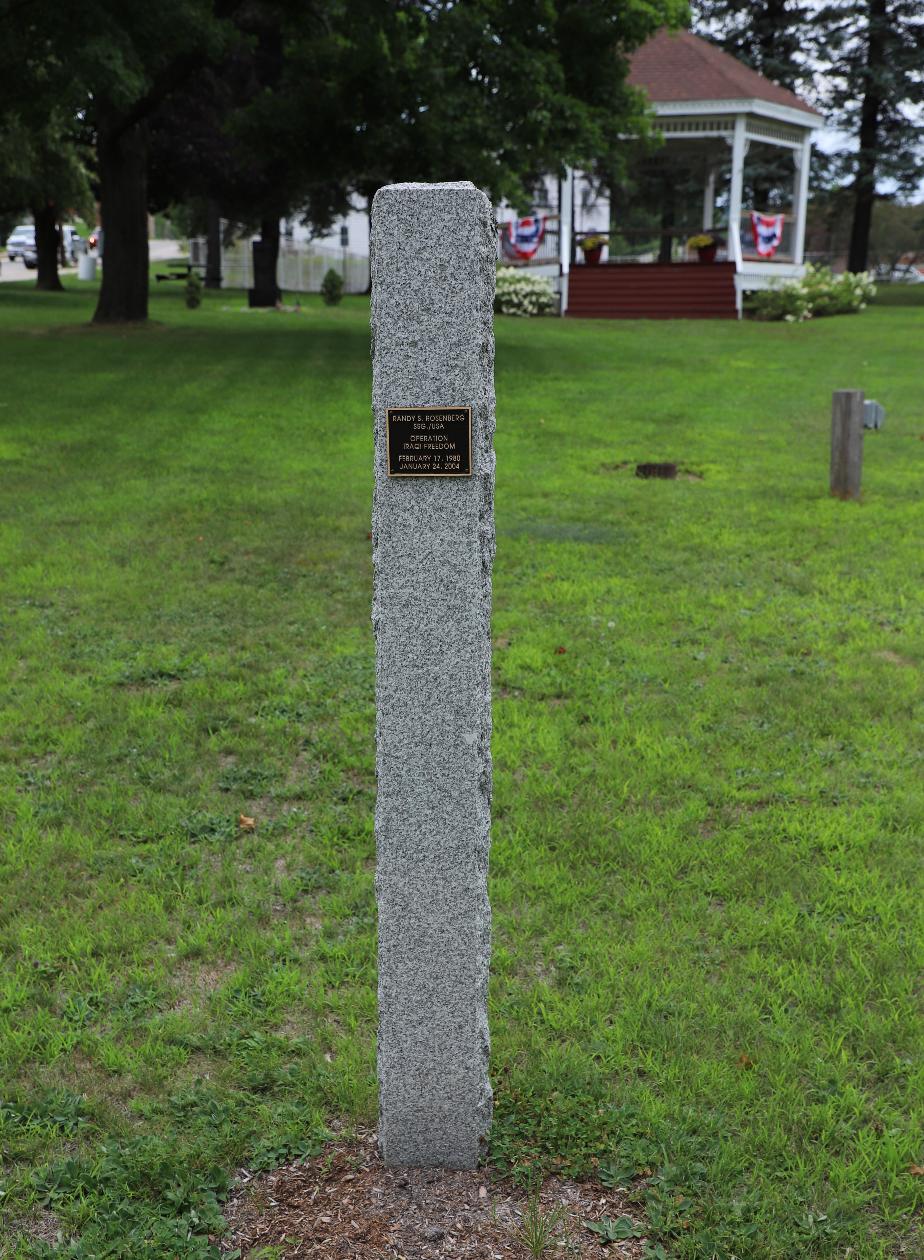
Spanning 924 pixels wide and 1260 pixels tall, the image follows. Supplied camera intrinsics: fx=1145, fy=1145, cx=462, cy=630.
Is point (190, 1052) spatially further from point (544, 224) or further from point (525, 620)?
point (544, 224)

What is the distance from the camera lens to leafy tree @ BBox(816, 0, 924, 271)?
117 ft

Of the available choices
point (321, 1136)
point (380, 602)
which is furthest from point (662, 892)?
point (380, 602)

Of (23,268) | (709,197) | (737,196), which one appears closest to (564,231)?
(737,196)

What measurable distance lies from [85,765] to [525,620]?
2.91 metres

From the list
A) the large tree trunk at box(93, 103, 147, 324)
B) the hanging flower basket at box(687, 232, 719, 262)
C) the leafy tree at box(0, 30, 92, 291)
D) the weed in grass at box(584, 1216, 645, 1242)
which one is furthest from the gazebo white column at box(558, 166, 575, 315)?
the weed in grass at box(584, 1216, 645, 1242)

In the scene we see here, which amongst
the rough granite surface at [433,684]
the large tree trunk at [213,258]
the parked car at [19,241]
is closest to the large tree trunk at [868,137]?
the large tree trunk at [213,258]

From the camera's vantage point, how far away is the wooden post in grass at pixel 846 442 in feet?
31.5

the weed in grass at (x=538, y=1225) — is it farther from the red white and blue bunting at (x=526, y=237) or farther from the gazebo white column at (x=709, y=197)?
the gazebo white column at (x=709, y=197)

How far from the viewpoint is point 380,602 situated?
9.01 feet

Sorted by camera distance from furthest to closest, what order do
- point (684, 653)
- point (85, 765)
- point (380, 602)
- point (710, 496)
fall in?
1. point (710, 496)
2. point (684, 653)
3. point (85, 765)
4. point (380, 602)

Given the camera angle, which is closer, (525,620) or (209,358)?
(525,620)

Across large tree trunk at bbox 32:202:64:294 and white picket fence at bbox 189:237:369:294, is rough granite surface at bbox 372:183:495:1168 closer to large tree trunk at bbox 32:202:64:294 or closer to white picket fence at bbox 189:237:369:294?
large tree trunk at bbox 32:202:64:294

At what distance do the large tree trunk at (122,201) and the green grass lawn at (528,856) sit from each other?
1228 cm

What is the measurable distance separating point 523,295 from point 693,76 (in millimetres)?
7467
